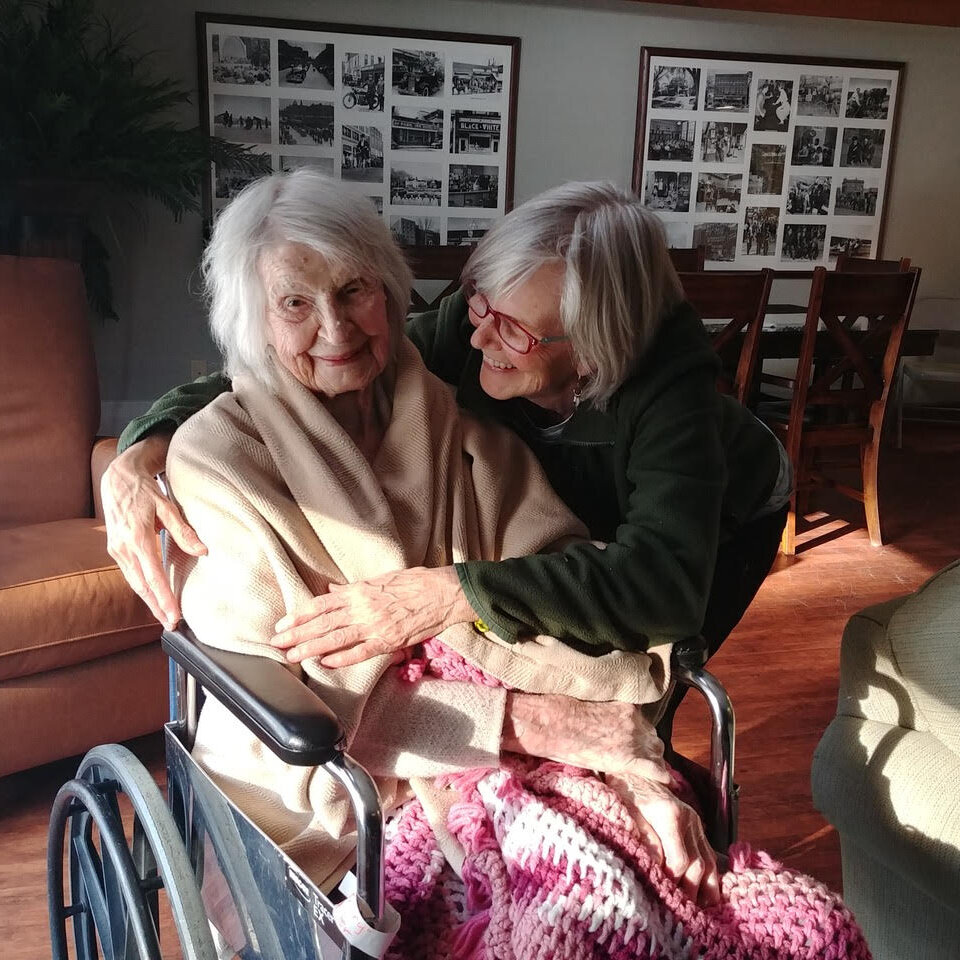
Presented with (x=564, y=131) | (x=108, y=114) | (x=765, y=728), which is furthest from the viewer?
(x=564, y=131)

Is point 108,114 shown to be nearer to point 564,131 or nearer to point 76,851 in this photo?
point 564,131

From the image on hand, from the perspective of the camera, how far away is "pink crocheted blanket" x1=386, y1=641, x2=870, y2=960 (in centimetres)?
93

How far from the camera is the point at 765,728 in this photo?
252 centimetres

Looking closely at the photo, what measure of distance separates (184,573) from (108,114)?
117 inches

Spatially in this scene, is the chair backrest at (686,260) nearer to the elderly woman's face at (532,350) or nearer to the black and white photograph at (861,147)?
the black and white photograph at (861,147)

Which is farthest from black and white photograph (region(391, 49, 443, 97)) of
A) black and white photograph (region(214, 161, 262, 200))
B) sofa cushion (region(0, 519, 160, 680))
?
sofa cushion (region(0, 519, 160, 680))

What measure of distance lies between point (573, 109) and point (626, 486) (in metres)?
4.06

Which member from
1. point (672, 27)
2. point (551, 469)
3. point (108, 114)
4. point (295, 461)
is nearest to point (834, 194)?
point (672, 27)

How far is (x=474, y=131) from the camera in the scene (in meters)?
4.82

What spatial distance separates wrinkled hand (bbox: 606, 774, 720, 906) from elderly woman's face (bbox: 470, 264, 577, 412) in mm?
493

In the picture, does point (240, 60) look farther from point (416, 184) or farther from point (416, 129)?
point (416, 184)

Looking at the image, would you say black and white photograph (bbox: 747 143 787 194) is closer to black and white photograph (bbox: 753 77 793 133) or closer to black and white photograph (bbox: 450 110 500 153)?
black and white photograph (bbox: 753 77 793 133)

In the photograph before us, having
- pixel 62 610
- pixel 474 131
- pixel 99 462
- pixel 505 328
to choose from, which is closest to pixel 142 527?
pixel 505 328

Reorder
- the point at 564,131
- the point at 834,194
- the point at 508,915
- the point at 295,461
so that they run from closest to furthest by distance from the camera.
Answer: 1. the point at 508,915
2. the point at 295,461
3. the point at 564,131
4. the point at 834,194
